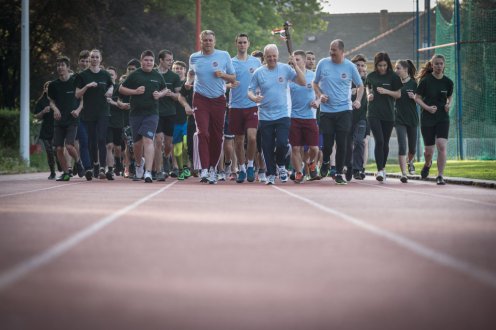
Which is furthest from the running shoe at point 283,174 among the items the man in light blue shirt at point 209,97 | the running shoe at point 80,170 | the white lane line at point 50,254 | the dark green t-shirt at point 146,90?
the white lane line at point 50,254

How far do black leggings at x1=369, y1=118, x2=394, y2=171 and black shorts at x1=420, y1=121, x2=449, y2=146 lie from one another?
24.2 inches

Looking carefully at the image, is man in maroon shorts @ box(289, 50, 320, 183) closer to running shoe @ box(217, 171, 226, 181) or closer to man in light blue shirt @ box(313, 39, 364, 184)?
man in light blue shirt @ box(313, 39, 364, 184)

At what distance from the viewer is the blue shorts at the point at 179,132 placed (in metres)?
20.7

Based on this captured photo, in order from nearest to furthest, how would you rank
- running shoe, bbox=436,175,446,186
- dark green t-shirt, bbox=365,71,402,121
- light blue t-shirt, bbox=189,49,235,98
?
light blue t-shirt, bbox=189,49,235,98, running shoe, bbox=436,175,446,186, dark green t-shirt, bbox=365,71,402,121

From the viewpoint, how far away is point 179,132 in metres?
20.9

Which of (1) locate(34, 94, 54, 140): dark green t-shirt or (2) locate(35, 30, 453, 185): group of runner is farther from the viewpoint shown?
(1) locate(34, 94, 54, 140): dark green t-shirt

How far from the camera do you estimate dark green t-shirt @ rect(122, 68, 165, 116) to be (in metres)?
17.8

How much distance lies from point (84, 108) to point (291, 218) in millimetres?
9684

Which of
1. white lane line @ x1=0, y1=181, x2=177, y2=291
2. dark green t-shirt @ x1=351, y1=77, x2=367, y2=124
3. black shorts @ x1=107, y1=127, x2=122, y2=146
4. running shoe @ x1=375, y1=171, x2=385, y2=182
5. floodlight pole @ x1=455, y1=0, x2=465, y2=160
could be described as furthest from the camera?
floodlight pole @ x1=455, y1=0, x2=465, y2=160

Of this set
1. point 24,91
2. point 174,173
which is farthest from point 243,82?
point 24,91

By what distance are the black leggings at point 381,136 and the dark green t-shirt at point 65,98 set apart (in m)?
5.25

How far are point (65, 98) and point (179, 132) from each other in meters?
2.76

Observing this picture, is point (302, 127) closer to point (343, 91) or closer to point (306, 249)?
point (343, 91)

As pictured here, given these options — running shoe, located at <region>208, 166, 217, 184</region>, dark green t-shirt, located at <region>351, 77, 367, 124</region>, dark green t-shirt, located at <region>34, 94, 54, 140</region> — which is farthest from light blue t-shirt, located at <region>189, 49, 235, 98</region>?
dark green t-shirt, located at <region>34, 94, 54, 140</region>
